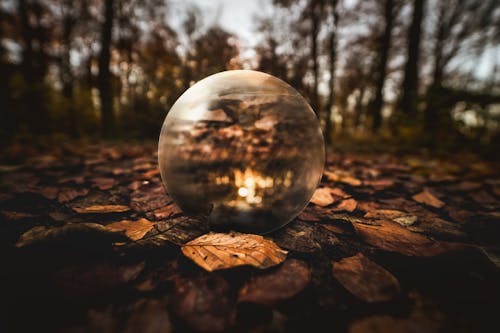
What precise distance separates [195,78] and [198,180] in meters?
4.40

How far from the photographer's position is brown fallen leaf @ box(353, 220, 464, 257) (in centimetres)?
101

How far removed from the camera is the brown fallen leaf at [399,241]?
1010 millimetres

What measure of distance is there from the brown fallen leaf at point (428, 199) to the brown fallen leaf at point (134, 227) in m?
1.79

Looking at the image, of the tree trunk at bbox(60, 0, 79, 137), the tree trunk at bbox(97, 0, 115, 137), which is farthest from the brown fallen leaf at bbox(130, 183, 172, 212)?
the tree trunk at bbox(60, 0, 79, 137)

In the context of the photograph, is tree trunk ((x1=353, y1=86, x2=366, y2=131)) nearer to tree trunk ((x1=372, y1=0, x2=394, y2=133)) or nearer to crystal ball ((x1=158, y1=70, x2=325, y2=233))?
tree trunk ((x1=372, y1=0, x2=394, y2=133))

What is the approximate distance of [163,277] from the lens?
0.84 meters

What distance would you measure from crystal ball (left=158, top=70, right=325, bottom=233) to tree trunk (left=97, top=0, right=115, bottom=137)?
18.0 feet

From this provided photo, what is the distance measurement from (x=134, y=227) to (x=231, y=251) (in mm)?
519

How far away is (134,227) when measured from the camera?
1.12 meters

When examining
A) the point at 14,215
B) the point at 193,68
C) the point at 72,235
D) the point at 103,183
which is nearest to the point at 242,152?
the point at 72,235

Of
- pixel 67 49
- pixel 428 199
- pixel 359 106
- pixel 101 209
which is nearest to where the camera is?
pixel 101 209

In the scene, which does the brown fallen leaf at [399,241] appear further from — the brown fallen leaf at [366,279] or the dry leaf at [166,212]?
the dry leaf at [166,212]

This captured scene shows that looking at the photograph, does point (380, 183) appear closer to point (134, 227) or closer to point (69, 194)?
point (134, 227)

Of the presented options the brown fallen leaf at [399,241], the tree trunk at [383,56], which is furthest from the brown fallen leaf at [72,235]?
the tree trunk at [383,56]
